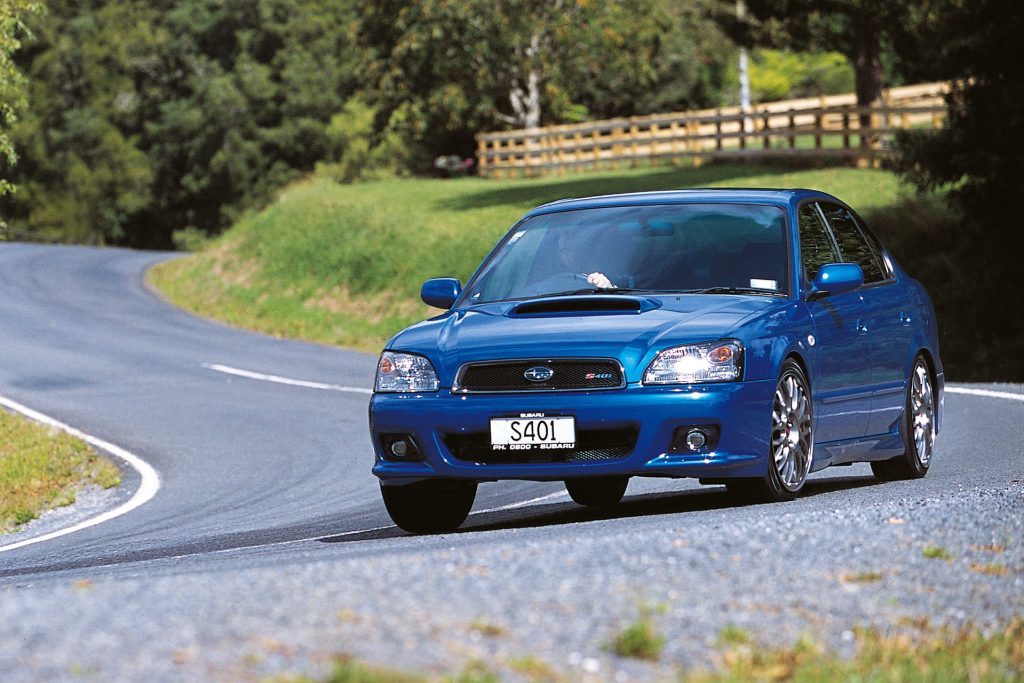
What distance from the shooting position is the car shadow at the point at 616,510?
9766 millimetres

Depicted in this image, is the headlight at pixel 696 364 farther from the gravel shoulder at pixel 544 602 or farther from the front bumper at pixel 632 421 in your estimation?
the gravel shoulder at pixel 544 602

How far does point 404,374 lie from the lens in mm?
9180

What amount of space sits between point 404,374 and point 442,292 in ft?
3.75

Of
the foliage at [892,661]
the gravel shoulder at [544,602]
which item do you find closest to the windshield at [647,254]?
the gravel shoulder at [544,602]

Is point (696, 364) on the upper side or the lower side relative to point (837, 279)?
lower

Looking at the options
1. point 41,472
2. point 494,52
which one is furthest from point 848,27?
point 41,472

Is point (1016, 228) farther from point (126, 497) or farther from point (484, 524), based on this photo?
point (484, 524)

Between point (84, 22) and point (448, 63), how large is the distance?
1759 inches

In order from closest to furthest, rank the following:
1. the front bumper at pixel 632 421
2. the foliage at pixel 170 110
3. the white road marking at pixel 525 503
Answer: the front bumper at pixel 632 421 → the white road marking at pixel 525 503 → the foliage at pixel 170 110

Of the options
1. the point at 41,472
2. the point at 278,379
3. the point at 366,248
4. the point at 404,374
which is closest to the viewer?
the point at 404,374

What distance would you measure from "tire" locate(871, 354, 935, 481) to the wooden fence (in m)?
27.3

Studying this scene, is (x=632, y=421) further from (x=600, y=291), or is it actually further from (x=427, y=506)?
(x=427, y=506)

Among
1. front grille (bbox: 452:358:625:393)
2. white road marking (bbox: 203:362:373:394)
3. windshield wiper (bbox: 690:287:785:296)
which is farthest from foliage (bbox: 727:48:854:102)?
front grille (bbox: 452:358:625:393)

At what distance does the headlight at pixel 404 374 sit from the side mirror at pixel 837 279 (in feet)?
7.29
